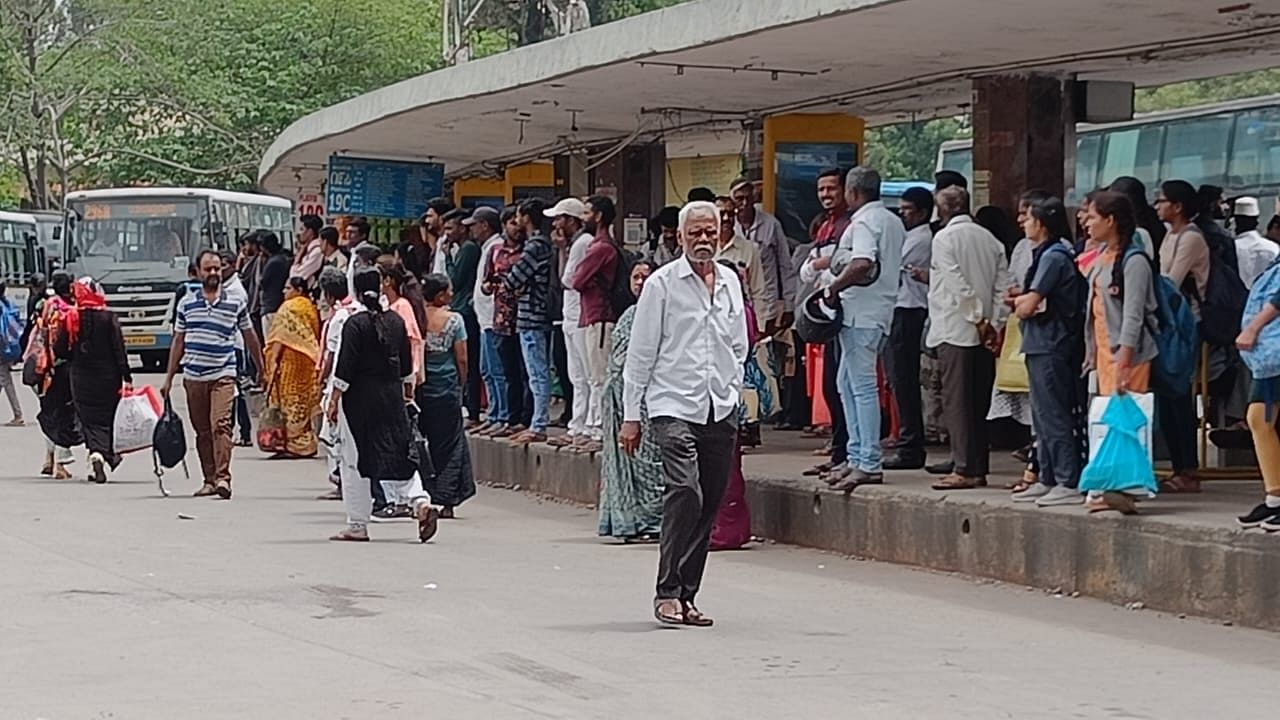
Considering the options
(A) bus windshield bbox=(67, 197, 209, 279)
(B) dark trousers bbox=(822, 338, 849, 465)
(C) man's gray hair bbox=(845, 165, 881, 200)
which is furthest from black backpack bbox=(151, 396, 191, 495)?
(A) bus windshield bbox=(67, 197, 209, 279)

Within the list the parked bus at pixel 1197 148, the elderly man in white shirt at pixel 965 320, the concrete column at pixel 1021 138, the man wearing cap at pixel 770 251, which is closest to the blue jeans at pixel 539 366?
the man wearing cap at pixel 770 251

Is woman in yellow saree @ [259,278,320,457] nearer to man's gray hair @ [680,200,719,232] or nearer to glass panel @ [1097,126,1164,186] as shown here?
man's gray hair @ [680,200,719,232]

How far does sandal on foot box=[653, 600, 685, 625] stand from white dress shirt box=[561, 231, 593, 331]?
18.2 ft

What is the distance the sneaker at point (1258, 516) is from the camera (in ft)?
32.2

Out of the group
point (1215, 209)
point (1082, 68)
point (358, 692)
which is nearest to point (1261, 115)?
point (1082, 68)

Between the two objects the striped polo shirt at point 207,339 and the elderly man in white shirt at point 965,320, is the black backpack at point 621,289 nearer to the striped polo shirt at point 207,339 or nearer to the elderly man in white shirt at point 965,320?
the striped polo shirt at point 207,339

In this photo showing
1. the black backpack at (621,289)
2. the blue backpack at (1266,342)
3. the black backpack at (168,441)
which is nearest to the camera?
the blue backpack at (1266,342)

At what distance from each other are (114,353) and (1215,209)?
29.9ft

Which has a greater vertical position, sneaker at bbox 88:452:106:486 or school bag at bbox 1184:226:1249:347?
school bag at bbox 1184:226:1249:347

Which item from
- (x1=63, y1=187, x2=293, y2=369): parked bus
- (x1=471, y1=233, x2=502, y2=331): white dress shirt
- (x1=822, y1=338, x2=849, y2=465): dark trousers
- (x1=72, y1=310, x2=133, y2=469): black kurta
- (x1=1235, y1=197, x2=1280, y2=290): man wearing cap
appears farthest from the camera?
(x1=63, y1=187, x2=293, y2=369): parked bus

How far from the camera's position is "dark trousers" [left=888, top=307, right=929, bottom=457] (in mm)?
13211

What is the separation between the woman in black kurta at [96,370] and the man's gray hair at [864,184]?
7.38m

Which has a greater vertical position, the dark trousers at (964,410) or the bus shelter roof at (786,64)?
the bus shelter roof at (786,64)

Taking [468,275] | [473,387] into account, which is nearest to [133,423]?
[468,275]
